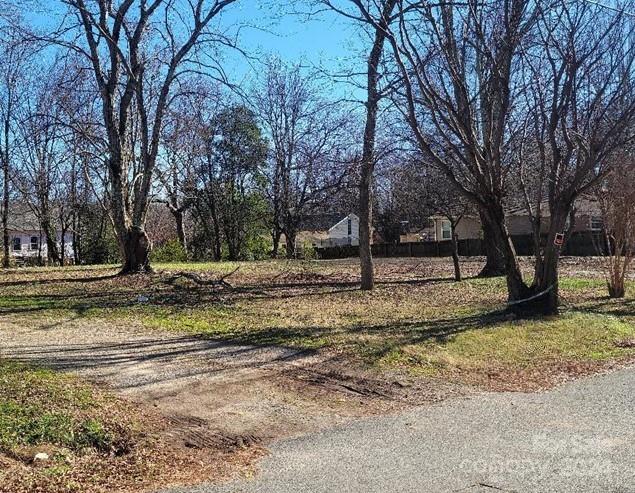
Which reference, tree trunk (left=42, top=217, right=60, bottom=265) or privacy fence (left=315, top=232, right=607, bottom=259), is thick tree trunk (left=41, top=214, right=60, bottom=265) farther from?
privacy fence (left=315, top=232, right=607, bottom=259)

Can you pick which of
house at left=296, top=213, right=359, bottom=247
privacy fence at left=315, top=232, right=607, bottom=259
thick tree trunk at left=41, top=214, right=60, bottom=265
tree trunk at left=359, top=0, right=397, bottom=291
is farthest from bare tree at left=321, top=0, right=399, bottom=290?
house at left=296, top=213, right=359, bottom=247

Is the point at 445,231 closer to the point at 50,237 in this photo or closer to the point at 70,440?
the point at 50,237

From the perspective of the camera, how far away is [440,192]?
826 inches

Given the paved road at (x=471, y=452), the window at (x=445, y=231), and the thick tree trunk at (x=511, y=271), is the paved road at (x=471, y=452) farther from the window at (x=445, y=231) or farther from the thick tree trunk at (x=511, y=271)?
the window at (x=445, y=231)

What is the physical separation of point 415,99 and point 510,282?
3873 millimetres

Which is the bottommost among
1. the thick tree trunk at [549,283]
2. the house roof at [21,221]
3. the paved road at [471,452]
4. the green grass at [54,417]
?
the paved road at [471,452]

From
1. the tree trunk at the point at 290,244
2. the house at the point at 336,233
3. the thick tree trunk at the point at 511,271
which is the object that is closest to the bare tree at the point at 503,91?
the thick tree trunk at the point at 511,271

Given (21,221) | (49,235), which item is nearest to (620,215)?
(49,235)

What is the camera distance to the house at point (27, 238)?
5095 centimetres

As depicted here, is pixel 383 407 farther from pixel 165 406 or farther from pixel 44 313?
pixel 44 313

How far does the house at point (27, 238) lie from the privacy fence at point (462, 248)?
2198 centimetres

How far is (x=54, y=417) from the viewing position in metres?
5.95

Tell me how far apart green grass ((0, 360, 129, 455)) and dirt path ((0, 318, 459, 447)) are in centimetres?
57

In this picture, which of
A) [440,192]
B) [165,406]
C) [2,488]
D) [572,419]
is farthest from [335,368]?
[440,192]
